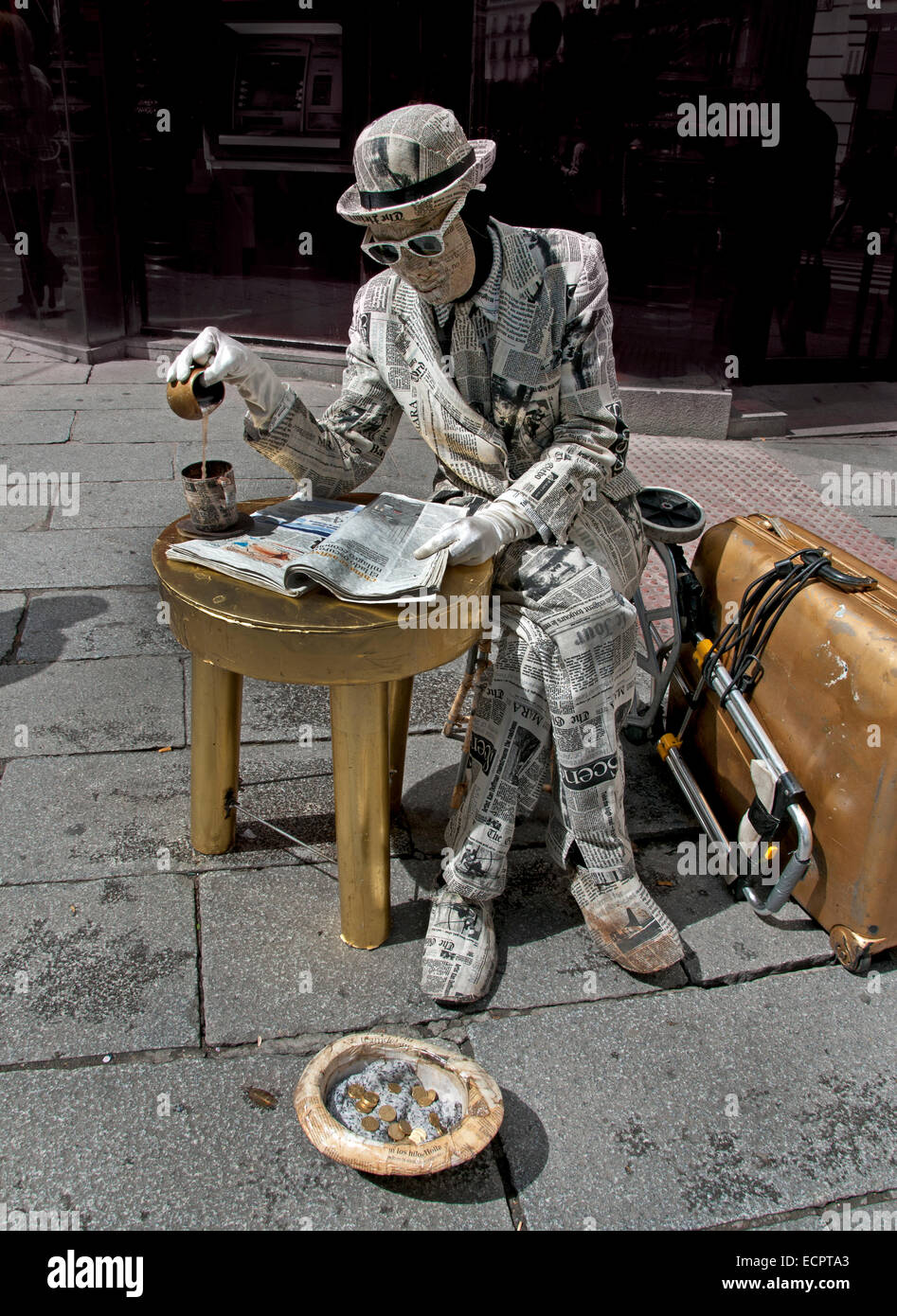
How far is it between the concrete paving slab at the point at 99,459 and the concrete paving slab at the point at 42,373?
1.26 m

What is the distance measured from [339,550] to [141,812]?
109cm

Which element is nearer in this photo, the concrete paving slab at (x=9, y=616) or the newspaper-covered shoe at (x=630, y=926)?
the newspaper-covered shoe at (x=630, y=926)

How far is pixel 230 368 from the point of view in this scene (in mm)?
2156

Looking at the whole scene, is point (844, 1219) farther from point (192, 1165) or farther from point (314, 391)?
point (314, 391)

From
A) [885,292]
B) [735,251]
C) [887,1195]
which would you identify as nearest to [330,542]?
[887,1195]

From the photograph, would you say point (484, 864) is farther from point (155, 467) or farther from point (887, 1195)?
point (155, 467)

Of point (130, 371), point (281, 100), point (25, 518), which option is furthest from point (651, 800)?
point (281, 100)

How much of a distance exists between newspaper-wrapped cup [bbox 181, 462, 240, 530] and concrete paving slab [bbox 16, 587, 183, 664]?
4.64 ft

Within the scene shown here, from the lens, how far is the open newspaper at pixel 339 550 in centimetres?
207

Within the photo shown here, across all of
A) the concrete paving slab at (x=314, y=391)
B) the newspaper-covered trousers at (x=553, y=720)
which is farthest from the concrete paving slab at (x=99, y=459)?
the newspaper-covered trousers at (x=553, y=720)

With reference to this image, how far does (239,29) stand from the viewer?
244 inches

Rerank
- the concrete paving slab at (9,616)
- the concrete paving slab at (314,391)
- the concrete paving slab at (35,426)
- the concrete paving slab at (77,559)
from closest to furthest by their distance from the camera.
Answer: the concrete paving slab at (9,616), the concrete paving slab at (77,559), the concrete paving slab at (35,426), the concrete paving slab at (314,391)

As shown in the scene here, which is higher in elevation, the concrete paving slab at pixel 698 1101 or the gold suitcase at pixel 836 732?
the gold suitcase at pixel 836 732

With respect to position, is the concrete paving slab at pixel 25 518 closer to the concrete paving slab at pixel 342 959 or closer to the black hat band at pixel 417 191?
the concrete paving slab at pixel 342 959
